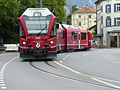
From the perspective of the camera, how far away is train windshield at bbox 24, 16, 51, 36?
3328cm

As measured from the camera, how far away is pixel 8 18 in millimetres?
66375

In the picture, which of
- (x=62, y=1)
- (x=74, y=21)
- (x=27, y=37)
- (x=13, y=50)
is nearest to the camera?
(x=27, y=37)

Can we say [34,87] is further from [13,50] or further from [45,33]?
[13,50]

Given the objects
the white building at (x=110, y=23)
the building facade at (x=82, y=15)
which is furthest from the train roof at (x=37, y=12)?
the building facade at (x=82, y=15)

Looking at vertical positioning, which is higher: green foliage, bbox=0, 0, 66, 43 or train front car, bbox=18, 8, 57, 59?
green foliage, bbox=0, 0, 66, 43

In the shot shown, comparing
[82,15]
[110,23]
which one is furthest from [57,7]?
[82,15]

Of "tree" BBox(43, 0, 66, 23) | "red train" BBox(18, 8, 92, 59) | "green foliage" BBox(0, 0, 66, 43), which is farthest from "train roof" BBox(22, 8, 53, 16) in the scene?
"tree" BBox(43, 0, 66, 23)

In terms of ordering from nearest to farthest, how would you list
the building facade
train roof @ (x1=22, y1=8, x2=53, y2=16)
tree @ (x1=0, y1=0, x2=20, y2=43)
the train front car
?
1. the train front car
2. train roof @ (x1=22, y1=8, x2=53, y2=16)
3. tree @ (x1=0, y1=0, x2=20, y2=43)
4. the building facade

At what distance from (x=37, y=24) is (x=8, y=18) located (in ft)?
110

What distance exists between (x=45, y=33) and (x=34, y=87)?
18066mm

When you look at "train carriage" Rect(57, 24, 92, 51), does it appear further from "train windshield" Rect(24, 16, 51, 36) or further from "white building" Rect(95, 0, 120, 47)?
"white building" Rect(95, 0, 120, 47)

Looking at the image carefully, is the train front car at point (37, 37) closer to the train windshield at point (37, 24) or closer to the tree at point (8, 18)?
the train windshield at point (37, 24)

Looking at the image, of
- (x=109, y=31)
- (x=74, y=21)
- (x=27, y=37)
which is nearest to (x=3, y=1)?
(x=27, y=37)

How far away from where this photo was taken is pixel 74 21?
574 feet
